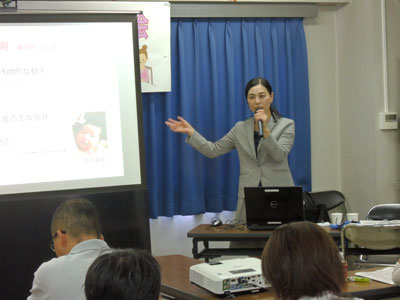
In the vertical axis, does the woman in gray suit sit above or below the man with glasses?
above

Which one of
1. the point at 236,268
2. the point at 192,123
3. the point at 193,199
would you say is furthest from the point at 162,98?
the point at 236,268

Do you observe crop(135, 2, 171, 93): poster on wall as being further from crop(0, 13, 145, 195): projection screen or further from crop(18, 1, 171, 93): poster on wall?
crop(0, 13, 145, 195): projection screen

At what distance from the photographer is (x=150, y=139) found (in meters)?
5.10

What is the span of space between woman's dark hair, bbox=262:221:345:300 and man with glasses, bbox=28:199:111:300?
0.61 metres

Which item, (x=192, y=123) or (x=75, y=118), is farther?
(x=192, y=123)

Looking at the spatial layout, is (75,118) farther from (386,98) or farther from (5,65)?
(386,98)

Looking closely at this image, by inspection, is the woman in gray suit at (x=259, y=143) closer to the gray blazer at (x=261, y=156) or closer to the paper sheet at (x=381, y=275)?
the gray blazer at (x=261, y=156)

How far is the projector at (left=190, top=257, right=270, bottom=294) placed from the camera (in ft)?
8.69

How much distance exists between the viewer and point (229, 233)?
4.10m

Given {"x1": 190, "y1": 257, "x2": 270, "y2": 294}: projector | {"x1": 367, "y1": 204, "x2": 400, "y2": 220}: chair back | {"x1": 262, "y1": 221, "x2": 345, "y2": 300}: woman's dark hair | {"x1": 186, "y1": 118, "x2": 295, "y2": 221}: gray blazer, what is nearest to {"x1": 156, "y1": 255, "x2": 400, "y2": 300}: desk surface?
{"x1": 190, "y1": 257, "x2": 270, "y2": 294}: projector

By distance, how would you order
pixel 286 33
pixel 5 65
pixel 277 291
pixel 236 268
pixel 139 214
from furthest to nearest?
pixel 286 33 → pixel 139 214 → pixel 5 65 → pixel 236 268 → pixel 277 291

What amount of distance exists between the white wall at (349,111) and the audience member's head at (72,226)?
2.65 m

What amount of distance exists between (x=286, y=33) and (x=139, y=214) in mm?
2446

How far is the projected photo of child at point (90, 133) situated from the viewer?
3.81m
